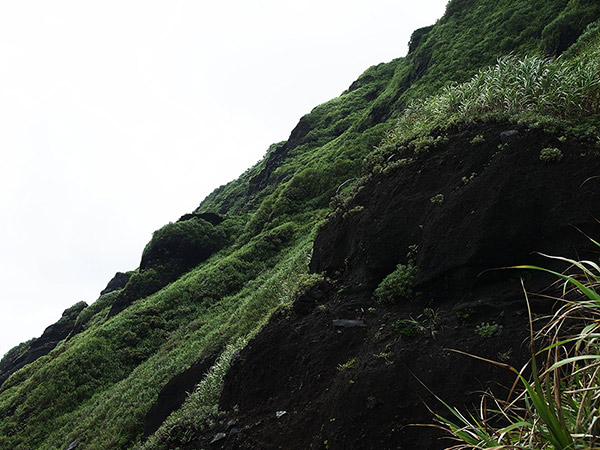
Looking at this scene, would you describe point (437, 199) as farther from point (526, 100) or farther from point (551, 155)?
point (526, 100)

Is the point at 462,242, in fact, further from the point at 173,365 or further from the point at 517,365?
the point at 173,365

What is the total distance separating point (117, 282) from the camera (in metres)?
56.5

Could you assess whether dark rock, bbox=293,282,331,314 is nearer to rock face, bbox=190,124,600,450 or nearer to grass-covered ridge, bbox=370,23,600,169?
rock face, bbox=190,124,600,450

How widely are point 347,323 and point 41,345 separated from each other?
47.8 meters

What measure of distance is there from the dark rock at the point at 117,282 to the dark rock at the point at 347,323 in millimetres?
53775

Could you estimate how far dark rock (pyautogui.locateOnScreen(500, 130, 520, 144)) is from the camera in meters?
7.41

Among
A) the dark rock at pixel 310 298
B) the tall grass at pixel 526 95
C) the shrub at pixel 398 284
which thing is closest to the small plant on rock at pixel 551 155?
the tall grass at pixel 526 95

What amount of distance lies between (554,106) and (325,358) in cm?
703

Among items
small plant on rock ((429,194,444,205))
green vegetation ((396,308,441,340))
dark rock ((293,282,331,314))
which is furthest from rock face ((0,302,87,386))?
small plant on rock ((429,194,444,205))

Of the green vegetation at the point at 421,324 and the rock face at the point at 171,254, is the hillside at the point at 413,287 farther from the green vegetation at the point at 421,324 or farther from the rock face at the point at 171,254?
the rock face at the point at 171,254

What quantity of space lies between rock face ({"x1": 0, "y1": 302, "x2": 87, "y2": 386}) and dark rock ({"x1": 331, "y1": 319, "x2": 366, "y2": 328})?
144ft

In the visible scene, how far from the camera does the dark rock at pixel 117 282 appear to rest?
183 ft

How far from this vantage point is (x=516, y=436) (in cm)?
267

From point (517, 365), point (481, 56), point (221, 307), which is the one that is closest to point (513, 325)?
point (517, 365)
